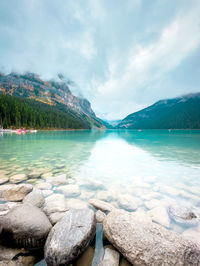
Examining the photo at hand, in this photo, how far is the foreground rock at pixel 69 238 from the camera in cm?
286

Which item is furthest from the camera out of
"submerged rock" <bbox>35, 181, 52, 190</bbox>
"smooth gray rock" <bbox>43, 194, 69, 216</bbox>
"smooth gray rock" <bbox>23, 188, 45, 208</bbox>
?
"submerged rock" <bbox>35, 181, 52, 190</bbox>

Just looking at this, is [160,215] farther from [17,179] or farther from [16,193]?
[17,179]

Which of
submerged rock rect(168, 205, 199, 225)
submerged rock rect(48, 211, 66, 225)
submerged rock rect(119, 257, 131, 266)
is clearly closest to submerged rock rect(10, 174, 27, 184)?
submerged rock rect(48, 211, 66, 225)

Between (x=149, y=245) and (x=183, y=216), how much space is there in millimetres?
3020

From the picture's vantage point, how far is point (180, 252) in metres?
2.81

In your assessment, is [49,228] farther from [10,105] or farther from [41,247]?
[10,105]

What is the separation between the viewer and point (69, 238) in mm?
3150

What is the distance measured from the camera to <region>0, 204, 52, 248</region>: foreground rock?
3.26m

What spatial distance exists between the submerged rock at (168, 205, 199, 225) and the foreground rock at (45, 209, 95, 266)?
3.64 metres

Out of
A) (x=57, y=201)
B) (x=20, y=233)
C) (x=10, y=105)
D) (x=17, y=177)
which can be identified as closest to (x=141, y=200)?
(x=57, y=201)

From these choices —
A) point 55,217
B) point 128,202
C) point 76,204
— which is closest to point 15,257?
point 55,217

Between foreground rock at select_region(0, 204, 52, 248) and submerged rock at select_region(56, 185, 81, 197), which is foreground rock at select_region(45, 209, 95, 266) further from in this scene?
submerged rock at select_region(56, 185, 81, 197)

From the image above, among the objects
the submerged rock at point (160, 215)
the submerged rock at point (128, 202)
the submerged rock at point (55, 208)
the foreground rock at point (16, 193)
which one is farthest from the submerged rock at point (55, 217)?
the submerged rock at point (160, 215)

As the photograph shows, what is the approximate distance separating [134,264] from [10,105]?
116972 millimetres
